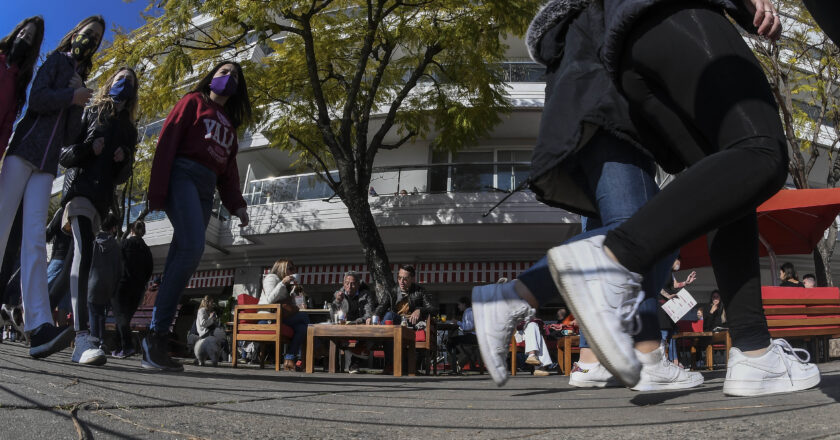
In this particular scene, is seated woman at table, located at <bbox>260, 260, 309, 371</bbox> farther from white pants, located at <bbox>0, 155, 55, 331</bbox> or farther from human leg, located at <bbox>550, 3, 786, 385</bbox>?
human leg, located at <bbox>550, 3, 786, 385</bbox>

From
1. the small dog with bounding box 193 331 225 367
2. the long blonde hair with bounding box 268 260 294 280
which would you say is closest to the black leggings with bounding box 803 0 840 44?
the long blonde hair with bounding box 268 260 294 280

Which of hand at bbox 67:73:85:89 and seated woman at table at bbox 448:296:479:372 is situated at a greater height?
hand at bbox 67:73:85:89

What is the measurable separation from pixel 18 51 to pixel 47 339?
1.50 m

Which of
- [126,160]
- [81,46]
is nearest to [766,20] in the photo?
[81,46]

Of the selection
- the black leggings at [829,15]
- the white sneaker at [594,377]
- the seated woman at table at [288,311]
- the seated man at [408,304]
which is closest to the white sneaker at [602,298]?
the black leggings at [829,15]

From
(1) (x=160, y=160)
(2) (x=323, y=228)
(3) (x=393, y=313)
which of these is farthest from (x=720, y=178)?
(2) (x=323, y=228)

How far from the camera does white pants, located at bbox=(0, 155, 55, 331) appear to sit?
9.77 ft

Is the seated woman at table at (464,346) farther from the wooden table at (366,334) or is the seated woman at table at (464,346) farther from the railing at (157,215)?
the railing at (157,215)

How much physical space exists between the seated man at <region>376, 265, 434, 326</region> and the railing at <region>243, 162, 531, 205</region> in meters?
7.81

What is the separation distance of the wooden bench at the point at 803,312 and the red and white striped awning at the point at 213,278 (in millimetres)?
17198

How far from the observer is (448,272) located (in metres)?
18.2

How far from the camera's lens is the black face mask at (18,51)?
10.2 feet

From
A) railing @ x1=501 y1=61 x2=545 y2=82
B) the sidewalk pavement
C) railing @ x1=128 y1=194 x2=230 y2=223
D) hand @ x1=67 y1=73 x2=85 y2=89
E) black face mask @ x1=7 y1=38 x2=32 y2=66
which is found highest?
railing @ x1=501 y1=61 x2=545 y2=82

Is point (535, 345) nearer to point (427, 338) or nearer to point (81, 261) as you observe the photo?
point (427, 338)
